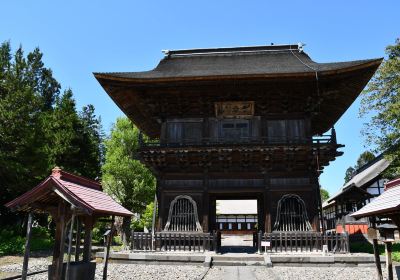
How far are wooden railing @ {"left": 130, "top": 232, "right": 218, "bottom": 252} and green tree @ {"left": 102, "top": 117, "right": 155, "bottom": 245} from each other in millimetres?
14762

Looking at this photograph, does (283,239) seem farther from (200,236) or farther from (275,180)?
(200,236)

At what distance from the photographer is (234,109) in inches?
678

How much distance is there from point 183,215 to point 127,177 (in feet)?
51.3

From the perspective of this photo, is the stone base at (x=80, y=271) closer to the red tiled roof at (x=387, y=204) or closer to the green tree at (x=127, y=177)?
the red tiled roof at (x=387, y=204)

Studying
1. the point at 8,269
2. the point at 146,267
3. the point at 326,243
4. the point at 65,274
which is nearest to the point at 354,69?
the point at 326,243

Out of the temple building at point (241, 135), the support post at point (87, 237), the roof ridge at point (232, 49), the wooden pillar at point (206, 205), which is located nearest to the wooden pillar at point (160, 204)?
the temple building at point (241, 135)

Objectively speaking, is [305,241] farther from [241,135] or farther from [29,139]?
[29,139]

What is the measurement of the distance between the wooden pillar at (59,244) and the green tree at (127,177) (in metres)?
23.0

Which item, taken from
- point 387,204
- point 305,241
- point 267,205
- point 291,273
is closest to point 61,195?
point 387,204

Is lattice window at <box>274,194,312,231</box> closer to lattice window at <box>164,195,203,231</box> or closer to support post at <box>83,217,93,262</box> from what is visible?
lattice window at <box>164,195,203,231</box>

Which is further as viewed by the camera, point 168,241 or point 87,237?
point 168,241

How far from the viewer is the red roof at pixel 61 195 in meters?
7.08

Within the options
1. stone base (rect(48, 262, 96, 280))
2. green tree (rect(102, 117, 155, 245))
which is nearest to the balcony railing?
stone base (rect(48, 262, 96, 280))

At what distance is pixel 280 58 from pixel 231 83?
5951 mm
